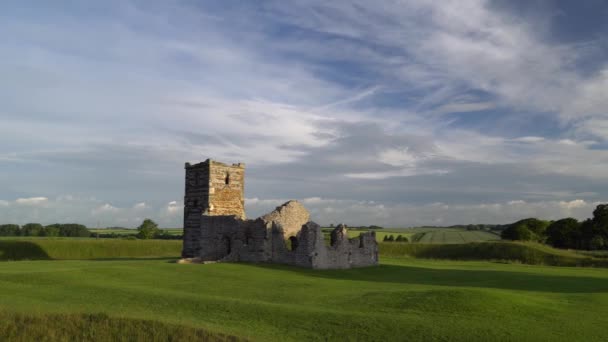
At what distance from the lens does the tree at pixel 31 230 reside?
8526 centimetres

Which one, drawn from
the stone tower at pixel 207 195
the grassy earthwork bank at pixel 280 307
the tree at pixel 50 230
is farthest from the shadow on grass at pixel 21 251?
the tree at pixel 50 230

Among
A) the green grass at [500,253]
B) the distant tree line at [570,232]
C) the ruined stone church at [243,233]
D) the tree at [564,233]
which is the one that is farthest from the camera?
the tree at [564,233]

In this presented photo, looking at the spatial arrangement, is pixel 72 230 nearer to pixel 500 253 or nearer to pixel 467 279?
pixel 500 253

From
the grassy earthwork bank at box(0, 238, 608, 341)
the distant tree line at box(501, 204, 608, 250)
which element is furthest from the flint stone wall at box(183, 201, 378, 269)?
the distant tree line at box(501, 204, 608, 250)

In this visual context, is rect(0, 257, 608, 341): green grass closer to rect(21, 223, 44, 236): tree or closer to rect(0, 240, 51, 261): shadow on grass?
rect(0, 240, 51, 261): shadow on grass

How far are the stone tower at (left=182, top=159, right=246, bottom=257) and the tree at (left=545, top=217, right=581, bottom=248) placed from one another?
4559cm

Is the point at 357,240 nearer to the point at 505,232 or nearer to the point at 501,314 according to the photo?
the point at 501,314

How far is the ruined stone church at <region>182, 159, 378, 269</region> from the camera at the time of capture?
27.1m

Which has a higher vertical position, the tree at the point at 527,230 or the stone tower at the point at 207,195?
the stone tower at the point at 207,195

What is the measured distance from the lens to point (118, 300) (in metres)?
14.9

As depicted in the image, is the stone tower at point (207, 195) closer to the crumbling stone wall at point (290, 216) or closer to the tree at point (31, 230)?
the crumbling stone wall at point (290, 216)

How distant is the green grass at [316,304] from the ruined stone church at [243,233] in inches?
216

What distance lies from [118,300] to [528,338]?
1106 cm

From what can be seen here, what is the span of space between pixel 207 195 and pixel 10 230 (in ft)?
238
